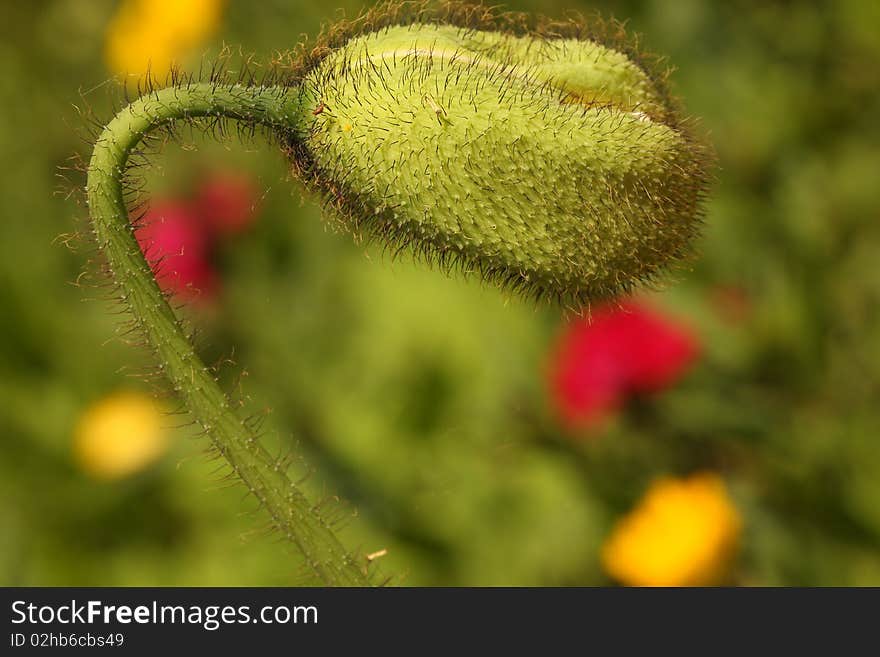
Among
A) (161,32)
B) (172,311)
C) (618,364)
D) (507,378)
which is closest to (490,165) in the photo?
(172,311)

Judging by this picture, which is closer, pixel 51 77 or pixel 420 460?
pixel 420 460

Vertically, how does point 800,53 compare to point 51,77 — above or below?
below

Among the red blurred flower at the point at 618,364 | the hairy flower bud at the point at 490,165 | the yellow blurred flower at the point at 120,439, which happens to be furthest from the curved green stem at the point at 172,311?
the yellow blurred flower at the point at 120,439

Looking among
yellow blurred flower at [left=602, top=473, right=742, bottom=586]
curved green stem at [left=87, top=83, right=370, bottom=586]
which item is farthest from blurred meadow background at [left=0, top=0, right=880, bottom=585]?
curved green stem at [left=87, top=83, right=370, bottom=586]

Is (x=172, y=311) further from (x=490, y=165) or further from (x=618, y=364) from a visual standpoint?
(x=618, y=364)
